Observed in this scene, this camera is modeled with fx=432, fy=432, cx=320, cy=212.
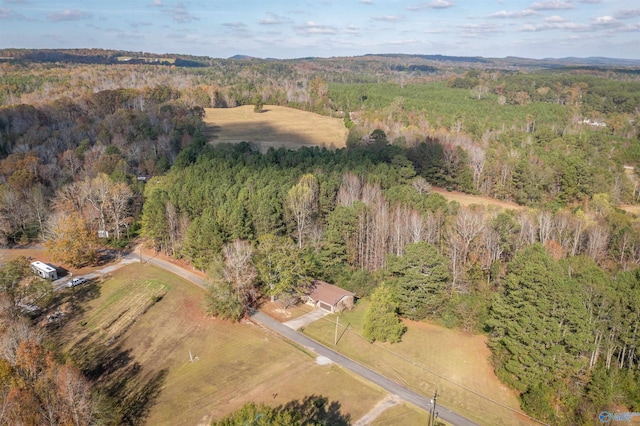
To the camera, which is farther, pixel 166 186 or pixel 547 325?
pixel 166 186

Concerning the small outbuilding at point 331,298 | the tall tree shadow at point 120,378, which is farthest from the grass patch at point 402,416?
the tall tree shadow at point 120,378

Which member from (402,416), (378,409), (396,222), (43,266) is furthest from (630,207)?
(43,266)

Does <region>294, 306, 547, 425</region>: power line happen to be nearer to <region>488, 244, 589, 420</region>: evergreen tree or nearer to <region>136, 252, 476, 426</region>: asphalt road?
<region>488, 244, 589, 420</region>: evergreen tree

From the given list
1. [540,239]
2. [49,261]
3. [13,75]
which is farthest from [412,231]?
[13,75]

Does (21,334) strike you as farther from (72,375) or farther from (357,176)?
(357,176)

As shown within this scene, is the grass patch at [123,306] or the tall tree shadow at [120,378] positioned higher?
the tall tree shadow at [120,378]

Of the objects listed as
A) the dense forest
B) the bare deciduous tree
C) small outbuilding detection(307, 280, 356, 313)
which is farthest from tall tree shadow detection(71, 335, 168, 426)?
the bare deciduous tree

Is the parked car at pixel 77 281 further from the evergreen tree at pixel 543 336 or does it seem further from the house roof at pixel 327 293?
the evergreen tree at pixel 543 336

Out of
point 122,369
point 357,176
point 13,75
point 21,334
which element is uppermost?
point 13,75
